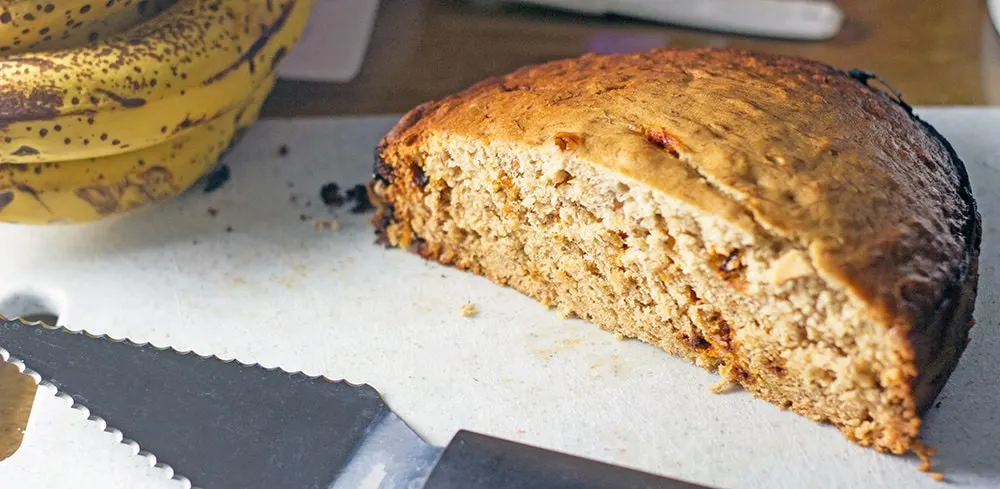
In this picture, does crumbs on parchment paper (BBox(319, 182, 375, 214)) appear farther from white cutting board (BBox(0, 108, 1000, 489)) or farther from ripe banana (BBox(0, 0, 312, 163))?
ripe banana (BBox(0, 0, 312, 163))

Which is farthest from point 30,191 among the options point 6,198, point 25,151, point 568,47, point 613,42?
point 613,42

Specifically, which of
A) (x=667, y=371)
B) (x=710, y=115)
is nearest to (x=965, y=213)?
(x=710, y=115)

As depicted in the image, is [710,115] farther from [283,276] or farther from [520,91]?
[283,276]

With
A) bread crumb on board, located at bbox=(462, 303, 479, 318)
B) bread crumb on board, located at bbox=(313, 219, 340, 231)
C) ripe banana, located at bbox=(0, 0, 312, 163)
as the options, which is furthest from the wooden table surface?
bread crumb on board, located at bbox=(462, 303, 479, 318)

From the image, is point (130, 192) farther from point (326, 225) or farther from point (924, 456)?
point (924, 456)

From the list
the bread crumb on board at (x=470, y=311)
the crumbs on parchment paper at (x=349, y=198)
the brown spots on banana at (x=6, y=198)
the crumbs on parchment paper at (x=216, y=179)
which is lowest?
the crumbs on parchment paper at (x=216, y=179)

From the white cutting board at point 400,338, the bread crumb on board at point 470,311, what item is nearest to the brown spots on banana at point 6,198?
the white cutting board at point 400,338

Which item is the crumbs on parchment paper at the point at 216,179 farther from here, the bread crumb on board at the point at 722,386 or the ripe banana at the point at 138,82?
the bread crumb on board at the point at 722,386

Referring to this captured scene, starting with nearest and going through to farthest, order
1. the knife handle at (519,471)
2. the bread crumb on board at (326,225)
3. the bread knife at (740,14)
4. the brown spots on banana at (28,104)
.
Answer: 1. the knife handle at (519,471)
2. the brown spots on banana at (28,104)
3. the bread crumb on board at (326,225)
4. the bread knife at (740,14)
